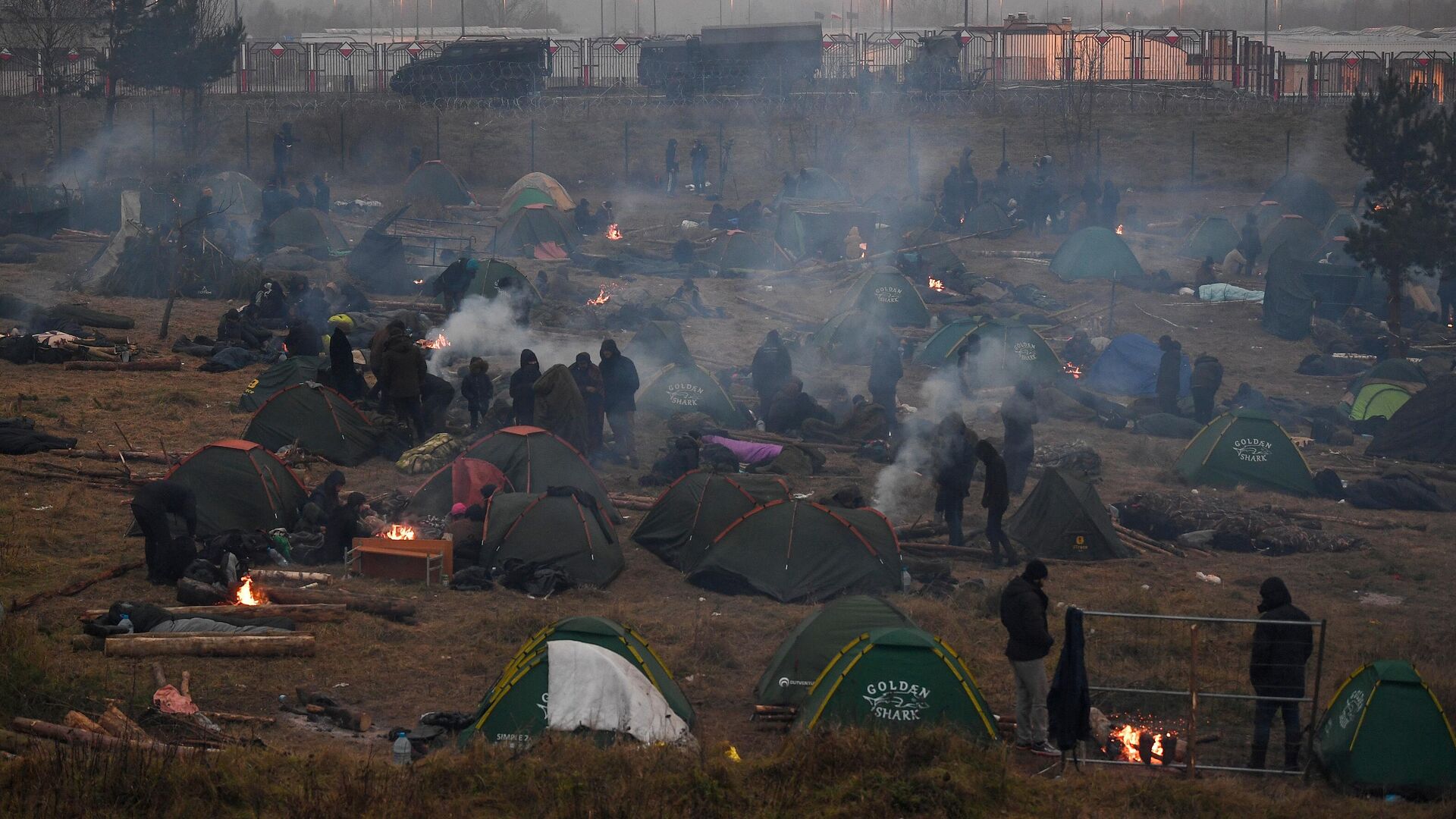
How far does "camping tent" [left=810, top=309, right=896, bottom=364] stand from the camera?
23953 mm

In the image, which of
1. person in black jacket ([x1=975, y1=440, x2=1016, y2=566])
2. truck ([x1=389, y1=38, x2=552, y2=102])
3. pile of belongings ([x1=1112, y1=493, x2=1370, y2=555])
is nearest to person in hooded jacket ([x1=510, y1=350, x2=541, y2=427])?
person in black jacket ([x1=975, y1=440, x2=1016, y2=566])

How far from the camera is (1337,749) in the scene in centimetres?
926

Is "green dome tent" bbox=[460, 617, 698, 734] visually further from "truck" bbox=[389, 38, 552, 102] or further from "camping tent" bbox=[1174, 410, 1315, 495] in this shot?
"truck" bbox=[389, 38, 552, 102]

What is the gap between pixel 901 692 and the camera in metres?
9.59

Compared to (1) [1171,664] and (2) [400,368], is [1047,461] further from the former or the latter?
(2) [400,368]

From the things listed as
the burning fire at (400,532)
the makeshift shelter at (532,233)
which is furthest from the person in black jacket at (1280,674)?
the makeshift shelter at (532,233)

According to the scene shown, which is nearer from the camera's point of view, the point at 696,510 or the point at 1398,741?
the point at 1398,741

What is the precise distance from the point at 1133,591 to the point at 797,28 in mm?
38778

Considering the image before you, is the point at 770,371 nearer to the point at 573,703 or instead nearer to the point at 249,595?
the point at 249,595

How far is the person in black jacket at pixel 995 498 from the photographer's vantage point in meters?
14.0

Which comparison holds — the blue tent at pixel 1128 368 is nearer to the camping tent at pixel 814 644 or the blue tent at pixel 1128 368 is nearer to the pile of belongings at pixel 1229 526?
the pile of belongings at pixel 1229 526

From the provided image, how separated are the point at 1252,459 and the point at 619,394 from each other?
7.98 meters

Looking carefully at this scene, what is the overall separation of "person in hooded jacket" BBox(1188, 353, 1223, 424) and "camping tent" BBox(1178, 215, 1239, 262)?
13.7 metres

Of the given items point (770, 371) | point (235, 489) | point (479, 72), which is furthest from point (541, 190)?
point (235, 489)
